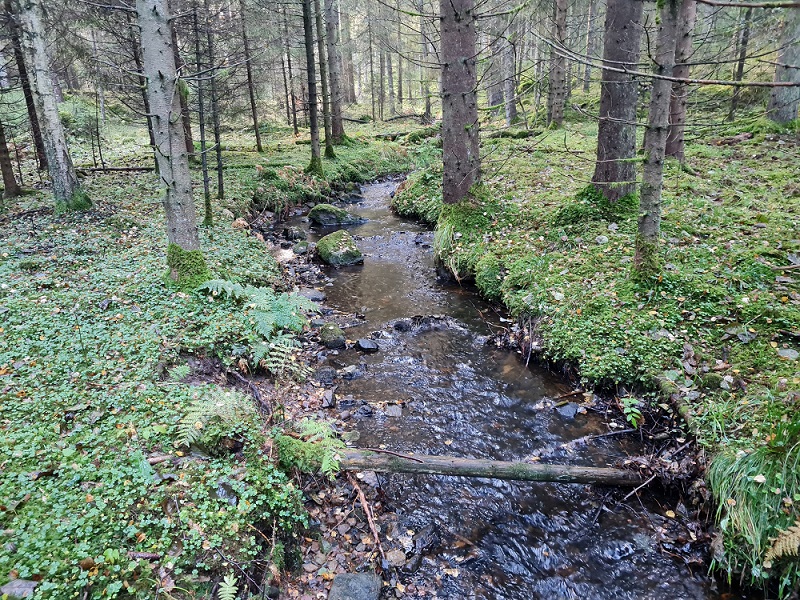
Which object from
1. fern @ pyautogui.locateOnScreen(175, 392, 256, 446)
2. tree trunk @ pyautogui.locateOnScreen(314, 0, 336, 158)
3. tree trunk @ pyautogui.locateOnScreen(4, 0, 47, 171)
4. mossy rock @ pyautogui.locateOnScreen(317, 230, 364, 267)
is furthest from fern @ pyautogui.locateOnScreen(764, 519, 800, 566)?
tree trunk @ pyautogui.locateOnScreen(314, 0, 336, 158)

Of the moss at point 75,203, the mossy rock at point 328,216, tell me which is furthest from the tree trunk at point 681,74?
the moss at point 75,203

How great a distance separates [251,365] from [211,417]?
1.58 metres

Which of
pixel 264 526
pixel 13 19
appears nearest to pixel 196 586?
pixel 264 526

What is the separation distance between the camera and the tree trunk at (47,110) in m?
9.55

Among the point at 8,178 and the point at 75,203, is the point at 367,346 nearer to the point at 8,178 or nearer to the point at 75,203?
the point at 75,203

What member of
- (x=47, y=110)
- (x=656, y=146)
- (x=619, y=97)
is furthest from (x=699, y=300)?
(x=47, y=110)

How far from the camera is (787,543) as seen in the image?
315 cm

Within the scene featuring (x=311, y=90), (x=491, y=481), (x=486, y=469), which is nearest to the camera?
(x=486, y=469)

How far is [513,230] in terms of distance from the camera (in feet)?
30.9

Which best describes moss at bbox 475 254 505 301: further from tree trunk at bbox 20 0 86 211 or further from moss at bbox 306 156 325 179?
moss at bbox 306 156 325 179

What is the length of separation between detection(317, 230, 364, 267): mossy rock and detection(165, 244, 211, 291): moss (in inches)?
170

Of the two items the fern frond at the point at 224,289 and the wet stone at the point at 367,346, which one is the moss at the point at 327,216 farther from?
the fern frond at the point at 224,289

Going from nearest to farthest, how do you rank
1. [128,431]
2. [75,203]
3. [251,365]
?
[128,431] < [251,365] < [75,203]

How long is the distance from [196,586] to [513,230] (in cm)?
814
